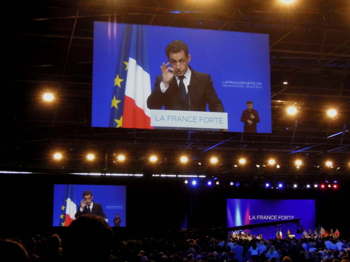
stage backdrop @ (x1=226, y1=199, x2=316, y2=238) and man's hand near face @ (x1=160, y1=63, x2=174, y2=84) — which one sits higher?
man's hand near face @ (x1=160, y1=63, x2=174, y2=84)

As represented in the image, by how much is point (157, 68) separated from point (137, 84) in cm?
42

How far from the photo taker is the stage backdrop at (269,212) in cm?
2459

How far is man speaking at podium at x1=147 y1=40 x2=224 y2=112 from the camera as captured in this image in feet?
23.7

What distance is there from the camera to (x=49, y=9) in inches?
319

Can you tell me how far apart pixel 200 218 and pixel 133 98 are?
1772 centimetres

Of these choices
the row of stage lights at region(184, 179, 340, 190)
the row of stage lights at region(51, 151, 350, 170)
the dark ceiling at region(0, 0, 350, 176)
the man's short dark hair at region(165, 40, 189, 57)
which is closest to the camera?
Answer: the man's short dark hair at region(165, 40, 189, 57)

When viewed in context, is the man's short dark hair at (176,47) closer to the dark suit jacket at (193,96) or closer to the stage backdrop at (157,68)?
the stage backdrop at (157,68)

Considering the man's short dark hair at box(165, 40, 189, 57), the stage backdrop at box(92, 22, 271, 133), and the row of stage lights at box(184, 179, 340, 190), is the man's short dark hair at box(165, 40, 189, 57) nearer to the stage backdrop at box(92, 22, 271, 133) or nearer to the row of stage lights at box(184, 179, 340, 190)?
the stage backdrop at box(92, 22, 271, 133)

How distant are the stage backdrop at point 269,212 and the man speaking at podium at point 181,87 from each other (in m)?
17.7

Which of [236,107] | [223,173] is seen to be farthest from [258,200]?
[236,107]

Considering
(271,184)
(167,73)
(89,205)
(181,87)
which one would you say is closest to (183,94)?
(181,87)

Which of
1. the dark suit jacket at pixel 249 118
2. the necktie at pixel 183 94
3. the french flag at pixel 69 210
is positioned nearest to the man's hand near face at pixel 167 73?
the necktie at pixel 183 94

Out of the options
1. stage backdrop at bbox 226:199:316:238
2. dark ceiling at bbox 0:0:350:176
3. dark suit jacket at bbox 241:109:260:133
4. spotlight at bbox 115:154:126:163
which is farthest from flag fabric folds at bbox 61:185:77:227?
dark suit jacket at bbox 241:109:260:133

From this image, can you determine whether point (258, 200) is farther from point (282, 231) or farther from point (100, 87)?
point (100, 87)
